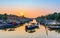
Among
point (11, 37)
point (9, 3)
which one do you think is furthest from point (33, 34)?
point (9, 3)

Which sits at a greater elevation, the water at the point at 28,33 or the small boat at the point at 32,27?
the small boat at the point at 32,27

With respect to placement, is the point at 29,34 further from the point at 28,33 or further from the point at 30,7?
the point at 30,7

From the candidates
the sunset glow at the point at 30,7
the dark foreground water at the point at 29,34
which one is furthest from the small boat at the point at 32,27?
the sunset glow at the point at 30,7

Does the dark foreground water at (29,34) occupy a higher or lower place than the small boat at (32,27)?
lower

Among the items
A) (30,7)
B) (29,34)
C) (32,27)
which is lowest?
(29,34)

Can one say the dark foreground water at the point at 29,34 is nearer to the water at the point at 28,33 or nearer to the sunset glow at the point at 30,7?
the water at the point at 28,33

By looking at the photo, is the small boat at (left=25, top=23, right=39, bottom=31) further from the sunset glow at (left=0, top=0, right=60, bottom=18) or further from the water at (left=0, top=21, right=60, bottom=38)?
the sunset glow at (left=0, top=0, right=60, bottom=18)

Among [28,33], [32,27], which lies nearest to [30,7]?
[32,27]

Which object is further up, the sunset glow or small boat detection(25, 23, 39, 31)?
the sunset glow

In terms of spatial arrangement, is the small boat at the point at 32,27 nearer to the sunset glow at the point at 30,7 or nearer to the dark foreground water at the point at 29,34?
the dark foreground water at the point at 29,34

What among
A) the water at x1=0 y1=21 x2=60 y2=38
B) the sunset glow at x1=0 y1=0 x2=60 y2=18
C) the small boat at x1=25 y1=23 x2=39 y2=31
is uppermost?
the sunset glow at x1=0 y1=0 x2=60 y2=18

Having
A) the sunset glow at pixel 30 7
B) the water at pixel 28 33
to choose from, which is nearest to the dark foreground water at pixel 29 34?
the water at pixel 28 33

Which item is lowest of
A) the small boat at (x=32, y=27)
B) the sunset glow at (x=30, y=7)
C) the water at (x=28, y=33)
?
the water at (x=28, y=33)

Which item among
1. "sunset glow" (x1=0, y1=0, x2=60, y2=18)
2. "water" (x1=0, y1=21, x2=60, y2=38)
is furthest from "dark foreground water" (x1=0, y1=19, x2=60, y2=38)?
"sunset glow" (x1=0, y1=0, x2=60, y2=18)
